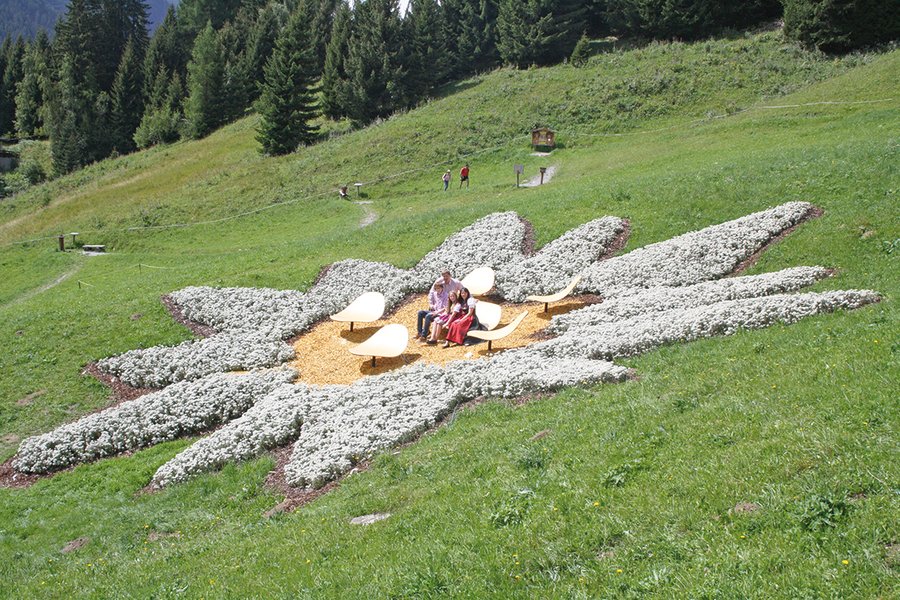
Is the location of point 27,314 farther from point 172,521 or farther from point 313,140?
point 313,140

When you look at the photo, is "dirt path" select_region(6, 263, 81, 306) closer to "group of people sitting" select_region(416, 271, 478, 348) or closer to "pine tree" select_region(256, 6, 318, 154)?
"group of people sitting" select_region(416, 271, 478, 348)

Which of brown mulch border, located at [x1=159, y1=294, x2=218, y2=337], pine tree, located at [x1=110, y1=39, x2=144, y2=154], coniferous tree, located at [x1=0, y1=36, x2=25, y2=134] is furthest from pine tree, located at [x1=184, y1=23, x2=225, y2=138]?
brown mulch border, located at [x1=159, y1=294, x2=218, y2=337]

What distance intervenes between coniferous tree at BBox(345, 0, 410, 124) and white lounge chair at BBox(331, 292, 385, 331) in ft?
187

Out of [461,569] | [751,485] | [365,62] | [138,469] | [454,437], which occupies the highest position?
[365,62]

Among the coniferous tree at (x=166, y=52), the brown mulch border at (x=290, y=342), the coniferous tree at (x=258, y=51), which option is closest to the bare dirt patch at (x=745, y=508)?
the brown mulch border at (x=290, y=342)

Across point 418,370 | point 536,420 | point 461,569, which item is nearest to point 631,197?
point 418,370

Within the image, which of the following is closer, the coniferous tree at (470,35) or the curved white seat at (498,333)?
the curved white seat at (498,333)

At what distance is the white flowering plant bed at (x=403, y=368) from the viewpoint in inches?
639

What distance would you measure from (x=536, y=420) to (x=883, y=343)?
6183 mm

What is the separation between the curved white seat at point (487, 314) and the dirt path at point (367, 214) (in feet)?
73.6

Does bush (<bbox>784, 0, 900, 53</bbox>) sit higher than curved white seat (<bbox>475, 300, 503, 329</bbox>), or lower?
higher

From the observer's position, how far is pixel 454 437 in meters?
14.4

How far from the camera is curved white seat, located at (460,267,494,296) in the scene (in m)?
25.2

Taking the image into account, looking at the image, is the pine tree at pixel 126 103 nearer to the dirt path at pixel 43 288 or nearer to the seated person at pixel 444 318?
the dirt path at pixel 43 288
